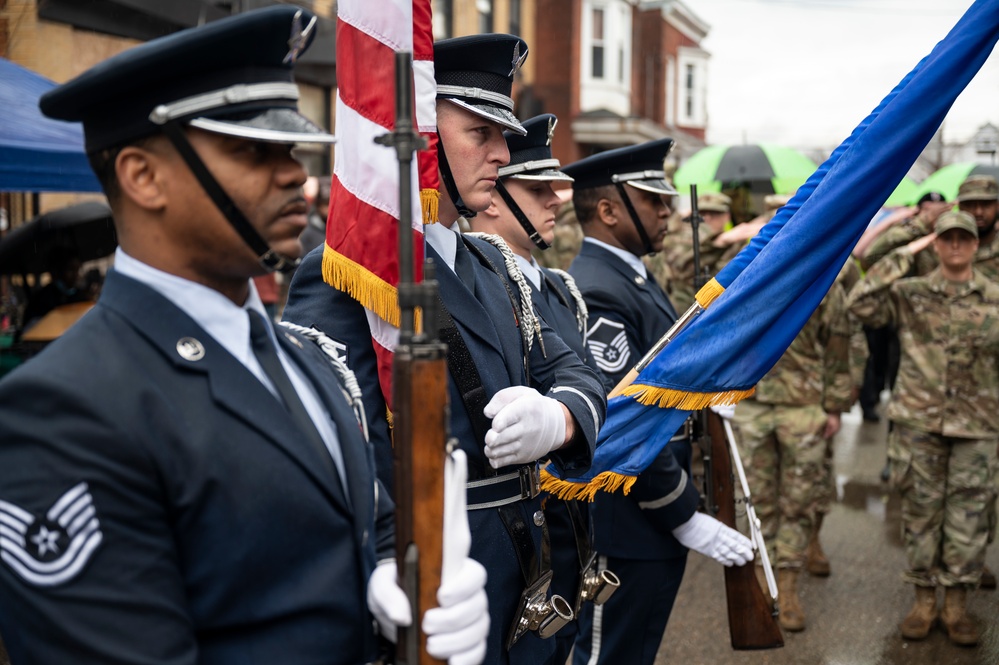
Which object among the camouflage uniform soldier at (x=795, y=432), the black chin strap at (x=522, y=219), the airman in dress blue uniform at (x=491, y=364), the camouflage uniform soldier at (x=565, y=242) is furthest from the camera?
the camouflage uniform soldier at (x=565, y=242)

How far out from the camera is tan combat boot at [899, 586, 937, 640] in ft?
18.2

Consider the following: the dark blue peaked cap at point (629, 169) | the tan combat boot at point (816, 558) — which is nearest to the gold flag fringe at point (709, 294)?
the dark blue peaked cap at point (629, 169)

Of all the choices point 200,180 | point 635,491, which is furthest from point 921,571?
point 200,180

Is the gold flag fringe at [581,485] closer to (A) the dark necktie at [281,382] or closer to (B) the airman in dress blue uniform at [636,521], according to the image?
(B) the airman in dress blue uniform at [636,521]

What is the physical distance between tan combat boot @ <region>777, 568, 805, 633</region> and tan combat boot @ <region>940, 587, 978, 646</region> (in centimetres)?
78

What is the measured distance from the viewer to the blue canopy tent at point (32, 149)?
5602 mm

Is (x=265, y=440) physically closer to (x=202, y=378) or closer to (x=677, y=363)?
(x=202, y=378)

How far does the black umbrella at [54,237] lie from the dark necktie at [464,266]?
4685 millimetres

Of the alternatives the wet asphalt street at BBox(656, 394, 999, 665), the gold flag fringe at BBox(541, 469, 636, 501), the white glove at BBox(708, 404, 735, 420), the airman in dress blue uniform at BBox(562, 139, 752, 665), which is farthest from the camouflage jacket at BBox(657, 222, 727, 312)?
the gold flag fringe at BBox(541, 469, 636, 501)

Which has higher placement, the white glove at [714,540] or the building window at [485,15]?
the building window at [485,15]

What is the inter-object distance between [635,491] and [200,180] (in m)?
2.70

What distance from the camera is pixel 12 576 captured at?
1.45 m

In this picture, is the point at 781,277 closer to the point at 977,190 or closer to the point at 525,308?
the point at 525,308

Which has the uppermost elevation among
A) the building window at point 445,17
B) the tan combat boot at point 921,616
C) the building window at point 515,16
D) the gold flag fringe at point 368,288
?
the building window at point 515,16
